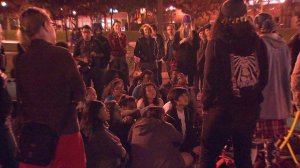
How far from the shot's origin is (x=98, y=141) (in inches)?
207

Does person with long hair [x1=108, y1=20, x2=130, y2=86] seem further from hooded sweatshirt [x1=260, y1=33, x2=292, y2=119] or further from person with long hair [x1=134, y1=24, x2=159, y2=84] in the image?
hooded sweatshirt [x1=260, y1=33, x2=292, y2=119]

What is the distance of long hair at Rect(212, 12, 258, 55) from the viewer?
4102 millimetres

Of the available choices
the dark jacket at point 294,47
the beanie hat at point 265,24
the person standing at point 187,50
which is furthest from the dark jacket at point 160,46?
the beanie hat at point 265,24

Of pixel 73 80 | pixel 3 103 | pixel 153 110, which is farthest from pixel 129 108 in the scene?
pixel 73 80

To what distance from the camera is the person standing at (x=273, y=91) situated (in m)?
4.89

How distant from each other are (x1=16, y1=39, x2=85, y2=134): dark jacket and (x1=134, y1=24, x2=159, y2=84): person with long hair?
725cm

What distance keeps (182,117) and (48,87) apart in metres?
3.37

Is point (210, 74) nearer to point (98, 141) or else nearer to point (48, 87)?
point (48, 87)

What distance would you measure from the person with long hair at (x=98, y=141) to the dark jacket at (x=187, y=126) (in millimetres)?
1224

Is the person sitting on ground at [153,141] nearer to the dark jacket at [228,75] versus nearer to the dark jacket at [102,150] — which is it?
the dark jacket at [102,150]

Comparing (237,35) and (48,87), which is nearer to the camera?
(48,87)

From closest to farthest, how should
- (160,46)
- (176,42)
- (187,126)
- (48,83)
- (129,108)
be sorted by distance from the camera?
(48,83), (187,126), (129,108), (176,42), (160,46)

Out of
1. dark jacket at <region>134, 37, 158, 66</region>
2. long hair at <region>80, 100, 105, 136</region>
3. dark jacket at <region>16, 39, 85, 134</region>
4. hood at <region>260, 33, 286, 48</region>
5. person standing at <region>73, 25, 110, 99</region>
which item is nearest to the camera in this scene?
dark jacket at <region>16, 39, 85, 134</region>

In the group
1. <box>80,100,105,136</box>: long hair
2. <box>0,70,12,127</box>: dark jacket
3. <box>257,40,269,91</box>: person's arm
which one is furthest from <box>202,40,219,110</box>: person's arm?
<box>0,70,12,127</box>: dark jacket
